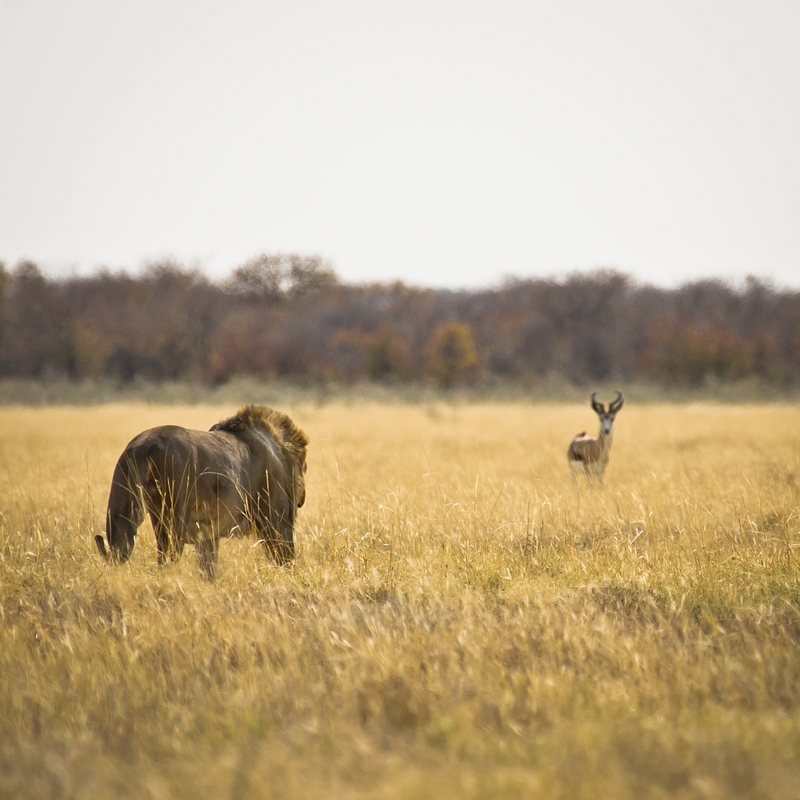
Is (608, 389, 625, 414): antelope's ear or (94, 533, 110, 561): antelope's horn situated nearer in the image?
(94, 533, 110, 561): antelope's horn

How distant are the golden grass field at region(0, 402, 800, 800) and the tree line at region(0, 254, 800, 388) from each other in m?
30.8

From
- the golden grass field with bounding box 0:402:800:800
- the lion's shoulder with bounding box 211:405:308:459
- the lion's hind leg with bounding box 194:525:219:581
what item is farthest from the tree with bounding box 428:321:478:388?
the lion's hind leg with bounding box 194:525:219:581

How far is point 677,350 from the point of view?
39938mm

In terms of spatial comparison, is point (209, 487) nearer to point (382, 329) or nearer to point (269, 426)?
point (269, 426)

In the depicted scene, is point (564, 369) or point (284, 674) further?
point (564, 369)

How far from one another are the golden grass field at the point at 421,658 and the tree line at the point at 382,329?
3078 centimetres

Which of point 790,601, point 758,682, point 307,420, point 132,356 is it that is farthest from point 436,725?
point 132,356

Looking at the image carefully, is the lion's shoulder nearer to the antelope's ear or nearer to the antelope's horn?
the antelope's horn

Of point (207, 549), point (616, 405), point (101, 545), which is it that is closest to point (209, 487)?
point (207, 549)

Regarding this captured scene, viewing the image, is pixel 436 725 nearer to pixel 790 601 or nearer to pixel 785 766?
pixel 785 766

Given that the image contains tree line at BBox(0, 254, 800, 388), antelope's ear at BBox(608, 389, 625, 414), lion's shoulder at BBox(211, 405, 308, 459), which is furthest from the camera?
tree line at BBox(0, 254, 800, 388)

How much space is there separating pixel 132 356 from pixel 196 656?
38.9 m

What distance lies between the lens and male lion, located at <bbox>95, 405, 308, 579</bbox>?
12.8ft

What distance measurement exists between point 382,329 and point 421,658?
130ft
